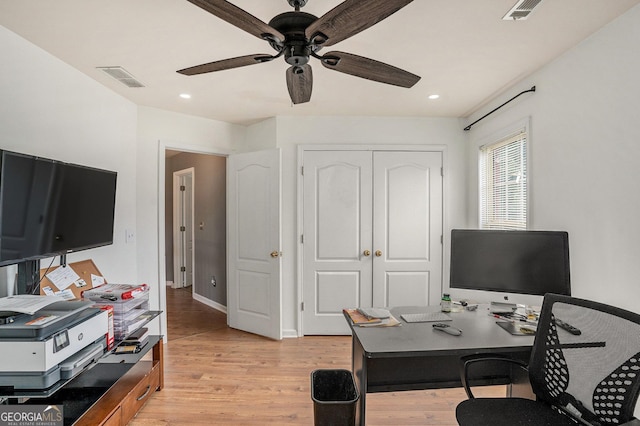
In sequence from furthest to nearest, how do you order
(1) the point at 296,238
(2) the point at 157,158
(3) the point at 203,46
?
(1) the point at 296,238 < (2) the point at 157,158 < (3) the point at 203,46

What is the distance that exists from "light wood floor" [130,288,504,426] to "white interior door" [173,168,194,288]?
227 centimetres

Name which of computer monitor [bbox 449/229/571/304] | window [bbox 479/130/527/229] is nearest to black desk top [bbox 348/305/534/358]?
computer monitor [bbox 449/229/571/304]

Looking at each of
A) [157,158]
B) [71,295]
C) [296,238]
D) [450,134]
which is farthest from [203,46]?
[450,134]

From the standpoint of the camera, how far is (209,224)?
16.4 feet

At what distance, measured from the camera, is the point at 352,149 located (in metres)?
3.64

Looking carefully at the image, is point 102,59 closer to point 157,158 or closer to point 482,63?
point 157,158

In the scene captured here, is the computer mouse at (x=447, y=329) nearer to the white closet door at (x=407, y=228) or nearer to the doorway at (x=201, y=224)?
the white closet door at (x=407, y=228)

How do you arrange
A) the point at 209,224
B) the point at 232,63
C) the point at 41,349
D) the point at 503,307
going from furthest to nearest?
the point at 209,224 < the point at 503,307 < the point at 232,63 < the point at 41,349

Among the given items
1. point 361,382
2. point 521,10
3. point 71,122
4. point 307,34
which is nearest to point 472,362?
point 361,382

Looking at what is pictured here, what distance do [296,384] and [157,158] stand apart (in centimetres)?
256

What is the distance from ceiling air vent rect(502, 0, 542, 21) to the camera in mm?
1624

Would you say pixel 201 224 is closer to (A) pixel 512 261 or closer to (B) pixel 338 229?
(B) pixel 338 229

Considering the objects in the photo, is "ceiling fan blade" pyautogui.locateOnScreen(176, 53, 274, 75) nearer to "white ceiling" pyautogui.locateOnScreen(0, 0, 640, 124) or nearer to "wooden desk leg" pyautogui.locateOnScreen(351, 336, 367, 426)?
"white ceiling" pyautogui.locateOnScreen(0, 0, 640, 124)

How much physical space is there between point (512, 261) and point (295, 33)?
6.13ft
